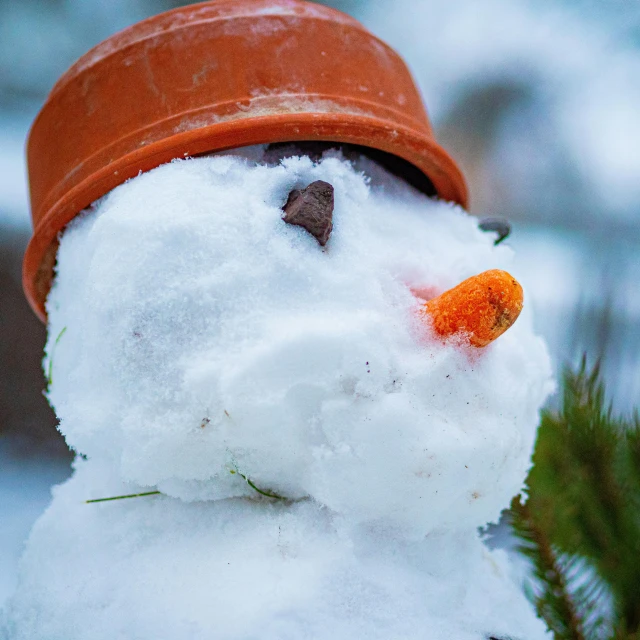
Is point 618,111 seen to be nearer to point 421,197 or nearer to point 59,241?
point 421,197

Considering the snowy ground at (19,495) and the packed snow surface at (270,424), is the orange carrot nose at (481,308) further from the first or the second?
the snowy ground at (19,495)

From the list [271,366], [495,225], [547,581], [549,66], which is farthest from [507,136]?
[271,366]

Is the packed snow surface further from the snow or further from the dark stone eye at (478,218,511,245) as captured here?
the snow

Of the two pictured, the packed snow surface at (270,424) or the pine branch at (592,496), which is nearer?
the packed snow surface at (270,424)

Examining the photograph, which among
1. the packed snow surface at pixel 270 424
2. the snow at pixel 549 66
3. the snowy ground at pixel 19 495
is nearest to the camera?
the packed snow surface at pixel 270 424

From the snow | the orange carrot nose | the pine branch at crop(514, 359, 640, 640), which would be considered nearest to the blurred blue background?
the snow

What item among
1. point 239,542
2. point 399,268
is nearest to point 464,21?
point 399,268

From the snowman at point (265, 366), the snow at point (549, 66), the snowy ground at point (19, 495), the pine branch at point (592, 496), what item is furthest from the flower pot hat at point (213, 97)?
the snow at point (549, 66)
